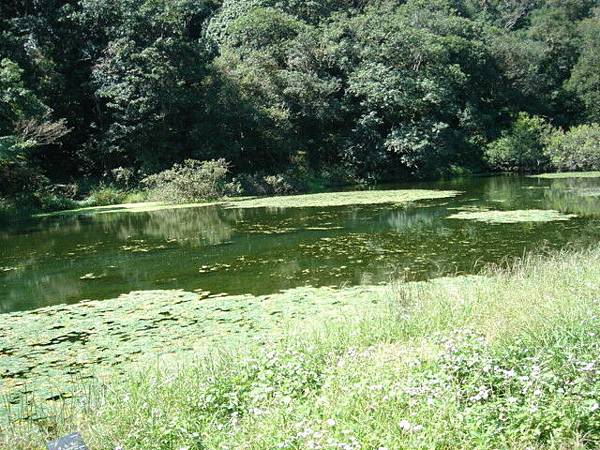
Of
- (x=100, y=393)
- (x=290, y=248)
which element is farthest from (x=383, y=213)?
(x=100, y=393)

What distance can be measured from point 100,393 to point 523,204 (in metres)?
14.9

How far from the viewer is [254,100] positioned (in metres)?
29.5

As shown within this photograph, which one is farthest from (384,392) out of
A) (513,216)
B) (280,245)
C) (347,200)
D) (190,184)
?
(190,184)

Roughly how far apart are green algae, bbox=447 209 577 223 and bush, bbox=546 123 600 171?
60.1 ft

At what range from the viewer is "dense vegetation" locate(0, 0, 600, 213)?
87.9ft

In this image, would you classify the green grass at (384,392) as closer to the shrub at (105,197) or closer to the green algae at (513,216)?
the green algae at (513,216)

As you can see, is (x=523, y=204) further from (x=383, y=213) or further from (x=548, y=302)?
(x=548, y=302)

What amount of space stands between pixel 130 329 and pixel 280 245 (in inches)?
220

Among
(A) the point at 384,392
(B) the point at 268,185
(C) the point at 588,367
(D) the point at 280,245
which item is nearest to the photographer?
(C) the point at 588,367

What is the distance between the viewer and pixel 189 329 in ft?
21.4

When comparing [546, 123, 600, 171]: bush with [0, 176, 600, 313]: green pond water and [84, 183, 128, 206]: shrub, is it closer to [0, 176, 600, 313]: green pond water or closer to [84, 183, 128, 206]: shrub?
[0, 176, 600, 313]: green pond water

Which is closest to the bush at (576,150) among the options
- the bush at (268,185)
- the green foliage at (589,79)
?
the green foliage at (589,79)

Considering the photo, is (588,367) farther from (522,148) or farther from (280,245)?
(522,148)

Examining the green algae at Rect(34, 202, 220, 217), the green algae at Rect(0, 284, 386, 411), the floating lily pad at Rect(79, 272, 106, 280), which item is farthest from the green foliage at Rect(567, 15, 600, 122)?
the floating lily pad at Rect(79, 272, 106, 280)
